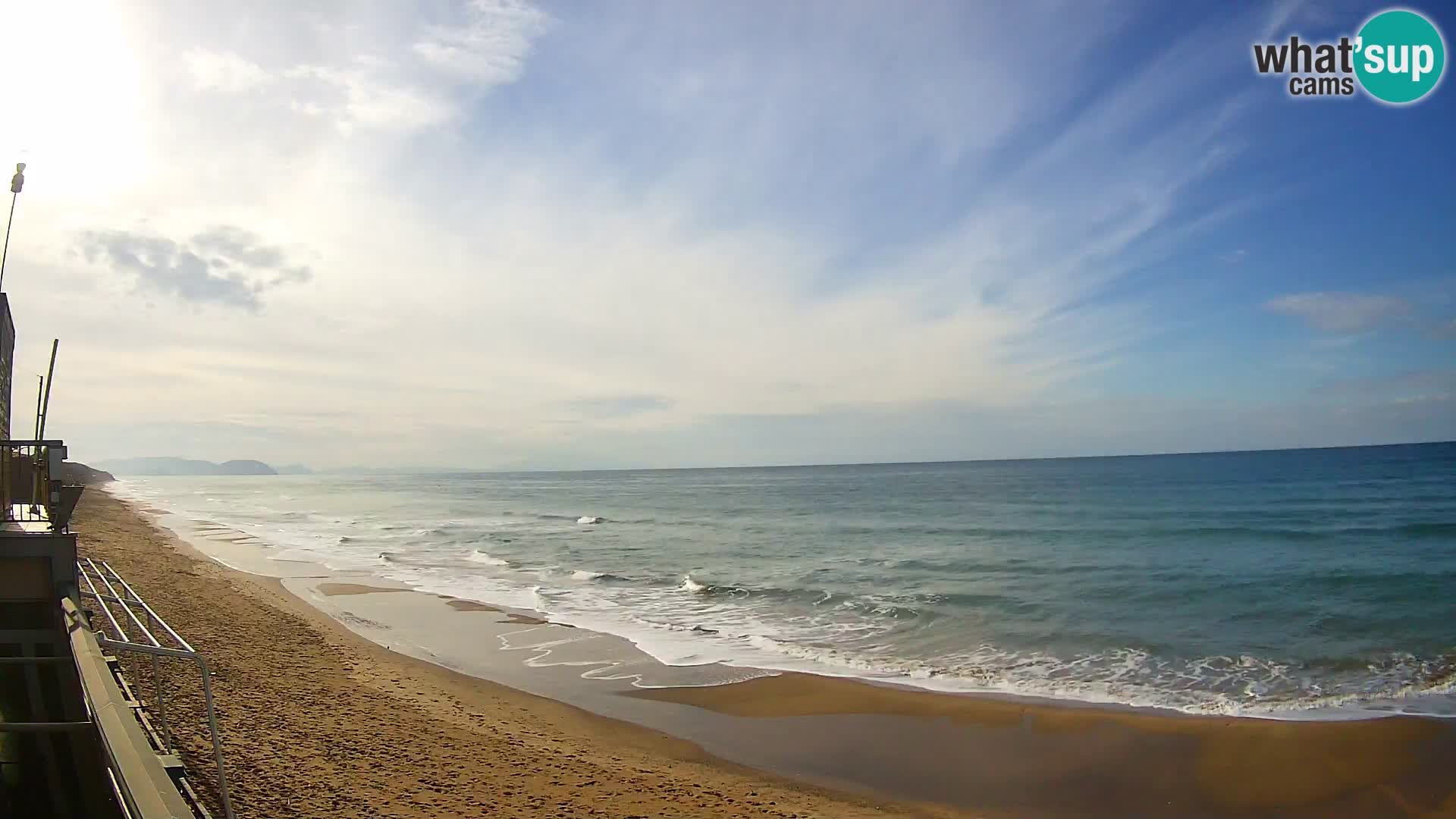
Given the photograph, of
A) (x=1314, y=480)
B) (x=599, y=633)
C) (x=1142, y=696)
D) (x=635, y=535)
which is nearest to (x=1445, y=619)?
(x=1142, y=696)

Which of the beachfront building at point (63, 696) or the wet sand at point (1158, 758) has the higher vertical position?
the beachfront building at point (63, 696)

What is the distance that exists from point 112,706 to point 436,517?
156ft

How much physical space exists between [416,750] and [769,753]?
159 inches

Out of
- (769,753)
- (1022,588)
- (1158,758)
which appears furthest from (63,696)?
(1022,588)

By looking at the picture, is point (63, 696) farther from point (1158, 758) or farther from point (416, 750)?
point (1158, 758)

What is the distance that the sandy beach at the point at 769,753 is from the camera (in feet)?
24.6

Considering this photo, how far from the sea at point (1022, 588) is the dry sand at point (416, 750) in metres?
3.83

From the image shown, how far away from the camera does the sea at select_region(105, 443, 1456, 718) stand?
486 inches

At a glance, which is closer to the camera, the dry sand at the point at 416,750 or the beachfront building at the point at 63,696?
the beachfront building at the point at 63,696

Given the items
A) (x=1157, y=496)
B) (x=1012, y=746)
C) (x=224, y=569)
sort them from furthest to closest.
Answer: (x=1157, y=496)
(x=224, y=569)
(x=1012, y=746)

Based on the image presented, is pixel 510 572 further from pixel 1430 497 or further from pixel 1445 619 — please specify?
pixel 1430 497

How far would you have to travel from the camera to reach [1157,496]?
5397cm

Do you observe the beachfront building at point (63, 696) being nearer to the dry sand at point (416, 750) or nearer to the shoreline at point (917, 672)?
the dry sand at point (416, 750)

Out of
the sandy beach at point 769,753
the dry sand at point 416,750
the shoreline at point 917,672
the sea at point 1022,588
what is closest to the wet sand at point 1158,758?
the sandy beach at point 769,753
